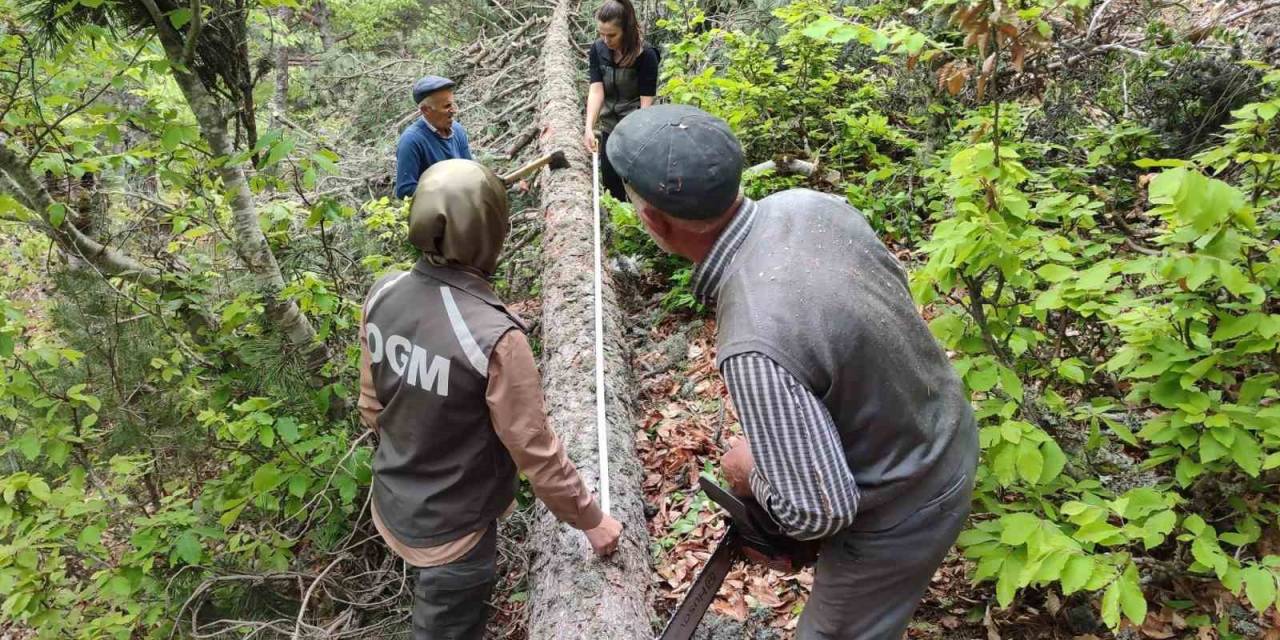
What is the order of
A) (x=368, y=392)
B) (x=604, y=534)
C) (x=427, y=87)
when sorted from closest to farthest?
(x=368, y=392) < (x=604, y=534) < (x=427, y=87)

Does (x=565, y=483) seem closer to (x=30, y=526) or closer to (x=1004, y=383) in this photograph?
(x=1004, y=383)

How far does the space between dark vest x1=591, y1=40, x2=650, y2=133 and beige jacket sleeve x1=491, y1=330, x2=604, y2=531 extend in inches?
154

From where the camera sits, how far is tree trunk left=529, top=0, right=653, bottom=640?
9.21ft

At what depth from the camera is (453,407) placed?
235cm

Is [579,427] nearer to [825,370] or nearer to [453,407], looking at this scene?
[453,407]

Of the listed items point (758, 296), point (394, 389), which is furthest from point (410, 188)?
point (758, 296)

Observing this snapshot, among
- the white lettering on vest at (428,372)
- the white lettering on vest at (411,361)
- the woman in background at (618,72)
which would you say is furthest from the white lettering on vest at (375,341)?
the woman in background at (618,72)

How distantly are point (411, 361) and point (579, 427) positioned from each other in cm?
147

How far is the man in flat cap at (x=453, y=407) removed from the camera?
228 centimetres

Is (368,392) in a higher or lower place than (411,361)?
→ lower

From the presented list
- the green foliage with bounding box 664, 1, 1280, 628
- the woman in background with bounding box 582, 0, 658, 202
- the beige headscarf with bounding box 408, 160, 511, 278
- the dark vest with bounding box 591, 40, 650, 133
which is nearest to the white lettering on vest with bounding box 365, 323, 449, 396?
the beige headscarf with bounding box 408, 160, 511, 278

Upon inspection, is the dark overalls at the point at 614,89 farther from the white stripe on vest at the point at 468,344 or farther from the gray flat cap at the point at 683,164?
the gray flat cap at the point at 683,164

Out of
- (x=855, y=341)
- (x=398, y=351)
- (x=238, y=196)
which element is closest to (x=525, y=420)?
(x=398, y=351)

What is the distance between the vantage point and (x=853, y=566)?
1.92m
